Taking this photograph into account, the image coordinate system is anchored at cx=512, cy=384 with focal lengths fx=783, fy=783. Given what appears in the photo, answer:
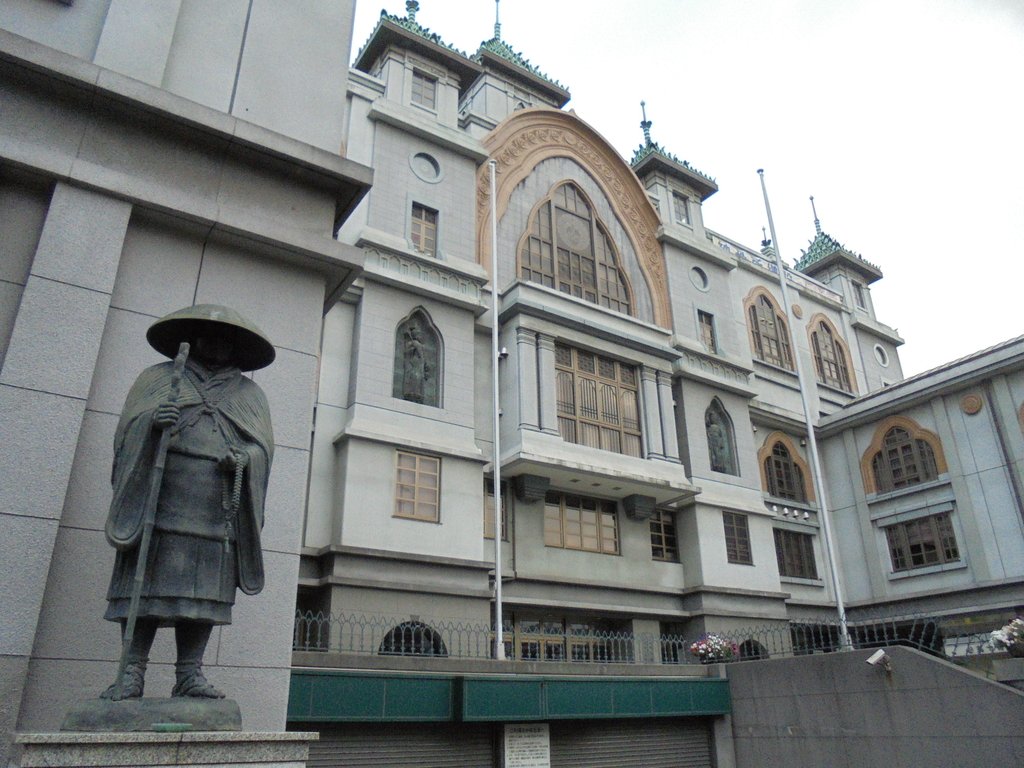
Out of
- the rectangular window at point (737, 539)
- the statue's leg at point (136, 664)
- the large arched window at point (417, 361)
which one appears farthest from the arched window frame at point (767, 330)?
the statue's leg at point (136, 664)

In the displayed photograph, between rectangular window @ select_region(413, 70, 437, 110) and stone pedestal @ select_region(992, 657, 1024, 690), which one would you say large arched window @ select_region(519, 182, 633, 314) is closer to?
rectangular window @ select_region(413, 70, 437, 110)

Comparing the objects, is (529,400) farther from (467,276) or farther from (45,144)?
(45,144)

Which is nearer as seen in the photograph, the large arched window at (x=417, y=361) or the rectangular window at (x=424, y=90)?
the large arched window at (x=417, y=361)

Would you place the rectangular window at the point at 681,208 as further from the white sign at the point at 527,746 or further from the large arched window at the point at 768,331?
the white sign at the point at 527,746

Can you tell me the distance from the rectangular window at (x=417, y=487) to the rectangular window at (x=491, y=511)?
74.5 inches

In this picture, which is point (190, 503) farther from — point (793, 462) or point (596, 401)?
point (793, 462)

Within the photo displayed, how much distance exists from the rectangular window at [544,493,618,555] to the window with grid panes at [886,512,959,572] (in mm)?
11777

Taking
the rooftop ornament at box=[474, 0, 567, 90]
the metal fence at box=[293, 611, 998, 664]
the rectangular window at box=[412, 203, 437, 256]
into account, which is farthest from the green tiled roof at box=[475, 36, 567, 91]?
the metal fence at box=[293, 611, 998, 664]

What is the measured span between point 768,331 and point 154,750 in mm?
31345

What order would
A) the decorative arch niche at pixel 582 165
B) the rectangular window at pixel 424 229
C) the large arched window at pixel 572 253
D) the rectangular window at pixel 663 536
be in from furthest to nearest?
1. the decorative arch niche at pixel 582 165
2. the large arched window at pixel 572 253
3. the rectangular window at pixel 663 536
4. the rectangular window at pixel 424 229

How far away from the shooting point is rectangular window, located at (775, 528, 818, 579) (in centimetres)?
2798

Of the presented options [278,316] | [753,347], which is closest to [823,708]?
[278,316]

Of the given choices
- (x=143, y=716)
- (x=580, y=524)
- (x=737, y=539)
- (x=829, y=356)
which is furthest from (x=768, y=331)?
(x=143, y=716)

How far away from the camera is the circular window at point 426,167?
75.4ft
